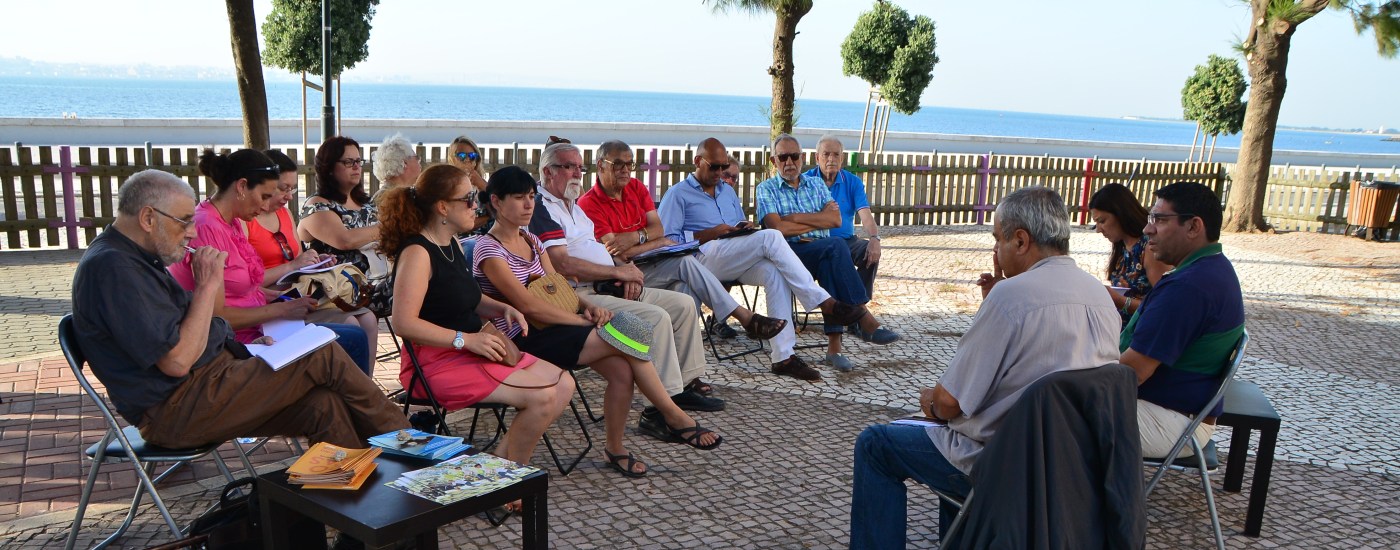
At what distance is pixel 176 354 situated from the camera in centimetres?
313

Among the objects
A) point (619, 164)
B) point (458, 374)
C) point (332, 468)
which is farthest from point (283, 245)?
point (332, 468)

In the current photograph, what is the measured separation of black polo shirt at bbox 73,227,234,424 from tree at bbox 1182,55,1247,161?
74.9 ft

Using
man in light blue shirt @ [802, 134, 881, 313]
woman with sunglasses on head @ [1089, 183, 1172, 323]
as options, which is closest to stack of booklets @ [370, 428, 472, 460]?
woman with sunglasses on head @ [1089, 183, 1172, 323]

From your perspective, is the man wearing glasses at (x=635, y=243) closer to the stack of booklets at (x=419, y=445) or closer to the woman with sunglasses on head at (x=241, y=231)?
the woman with sunglasses on head at (x=241, y=231)

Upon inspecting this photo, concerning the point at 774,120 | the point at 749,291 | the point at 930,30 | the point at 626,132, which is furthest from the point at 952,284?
the point at 626,132

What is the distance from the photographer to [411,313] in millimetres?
3834

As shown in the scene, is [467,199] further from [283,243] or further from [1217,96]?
[1217,96]

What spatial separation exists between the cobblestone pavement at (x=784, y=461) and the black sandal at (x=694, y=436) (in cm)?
5

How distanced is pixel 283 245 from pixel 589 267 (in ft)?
5.28

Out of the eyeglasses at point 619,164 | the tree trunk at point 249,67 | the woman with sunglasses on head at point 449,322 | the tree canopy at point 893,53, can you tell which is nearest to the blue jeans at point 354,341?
the woman with sunglasses on head at point 449,322

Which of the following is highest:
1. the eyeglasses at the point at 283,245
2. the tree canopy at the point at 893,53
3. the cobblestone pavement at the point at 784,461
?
the tree canopy at the point at 893,53

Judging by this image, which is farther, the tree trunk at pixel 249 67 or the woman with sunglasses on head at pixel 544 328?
the tree trunk at pixel 249 67

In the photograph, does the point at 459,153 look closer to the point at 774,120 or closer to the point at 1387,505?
the point at 1387,505

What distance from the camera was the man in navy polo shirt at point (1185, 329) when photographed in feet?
11.4
